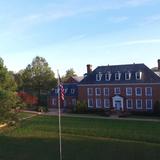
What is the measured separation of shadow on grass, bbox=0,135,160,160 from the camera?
33312 millimetres

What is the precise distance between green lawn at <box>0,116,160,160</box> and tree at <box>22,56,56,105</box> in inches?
1103

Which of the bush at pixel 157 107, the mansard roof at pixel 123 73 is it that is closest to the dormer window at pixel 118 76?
the mansard roof at pixel 123 73

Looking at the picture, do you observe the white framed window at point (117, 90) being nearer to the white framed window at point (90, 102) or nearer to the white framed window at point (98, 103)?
the white framed window at point (98, 103)

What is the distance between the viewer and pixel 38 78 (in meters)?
81.6

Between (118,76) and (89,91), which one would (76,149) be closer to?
(118,76)

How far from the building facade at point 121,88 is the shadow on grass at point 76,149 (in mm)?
24186

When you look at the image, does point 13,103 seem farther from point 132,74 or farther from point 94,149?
point 132,74

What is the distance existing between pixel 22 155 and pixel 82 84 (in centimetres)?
3526

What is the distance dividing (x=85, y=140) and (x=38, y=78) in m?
43.0

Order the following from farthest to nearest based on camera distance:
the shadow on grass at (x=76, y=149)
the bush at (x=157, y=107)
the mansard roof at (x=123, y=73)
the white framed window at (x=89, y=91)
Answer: the white framed window at (x=89, y=91)
the mansard roof at (x=123, y=73)
the bush at (x=157, y=107)
the shadow on grass at (x=76, y=149)

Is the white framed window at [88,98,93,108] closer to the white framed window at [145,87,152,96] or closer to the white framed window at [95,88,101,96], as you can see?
the white framed window at [95,88,101,96]

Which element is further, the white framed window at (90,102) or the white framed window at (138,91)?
the white framed window at (90,102)

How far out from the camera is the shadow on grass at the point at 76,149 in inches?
1312

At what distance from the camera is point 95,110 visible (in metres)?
64.6
